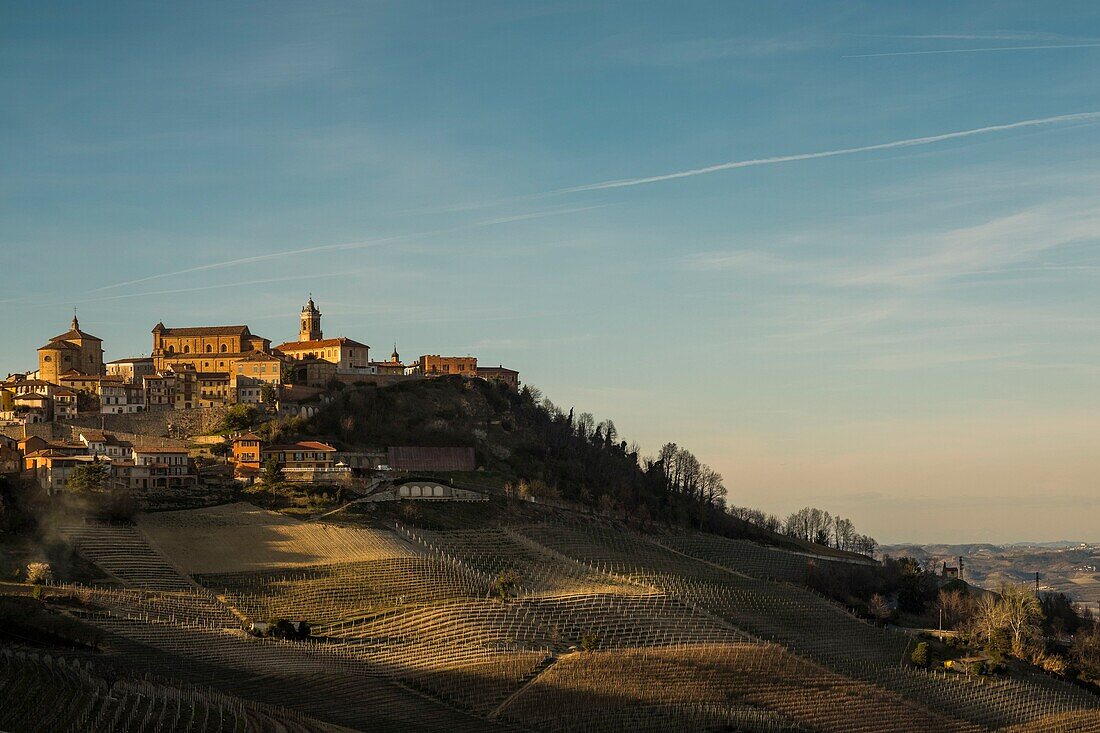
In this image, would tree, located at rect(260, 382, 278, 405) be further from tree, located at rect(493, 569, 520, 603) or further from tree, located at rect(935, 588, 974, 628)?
tree, located at rect(935, 588, 974, 628)

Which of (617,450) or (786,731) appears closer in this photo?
(786,731)

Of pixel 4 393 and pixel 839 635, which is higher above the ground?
pixel 4 393

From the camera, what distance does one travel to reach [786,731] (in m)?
67.3

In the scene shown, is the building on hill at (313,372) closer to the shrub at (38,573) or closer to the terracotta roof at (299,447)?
the terracotta roof at (299,447)

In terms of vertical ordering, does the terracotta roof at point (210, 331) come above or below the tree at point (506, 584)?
above

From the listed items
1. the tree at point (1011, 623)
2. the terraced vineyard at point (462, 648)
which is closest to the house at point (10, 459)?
the terraced vineyard at point (462, 648)

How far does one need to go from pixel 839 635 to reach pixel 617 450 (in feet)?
154

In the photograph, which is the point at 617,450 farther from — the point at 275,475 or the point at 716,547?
the point at 275,475

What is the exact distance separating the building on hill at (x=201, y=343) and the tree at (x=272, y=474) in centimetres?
2244

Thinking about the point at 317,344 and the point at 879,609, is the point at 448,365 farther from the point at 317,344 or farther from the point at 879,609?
the point at 879,609

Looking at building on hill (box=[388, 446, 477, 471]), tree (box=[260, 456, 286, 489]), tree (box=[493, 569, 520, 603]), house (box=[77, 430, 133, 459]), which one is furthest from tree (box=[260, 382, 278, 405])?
tree (box=[493, 569, 520, 603])

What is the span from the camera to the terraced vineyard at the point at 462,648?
6031 cm

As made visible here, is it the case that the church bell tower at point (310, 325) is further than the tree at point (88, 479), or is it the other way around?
the church bell tower at point (310, 325)

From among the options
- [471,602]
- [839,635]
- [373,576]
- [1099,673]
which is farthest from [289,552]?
[1099,673]
